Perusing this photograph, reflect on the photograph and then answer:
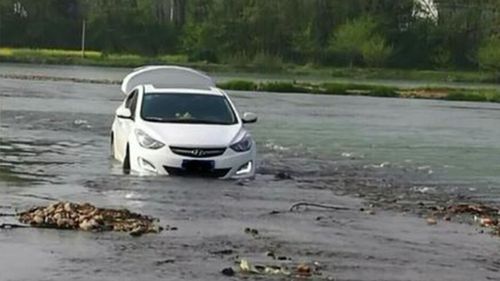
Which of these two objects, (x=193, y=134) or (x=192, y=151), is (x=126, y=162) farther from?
(x=192, y=151)

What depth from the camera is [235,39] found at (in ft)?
366

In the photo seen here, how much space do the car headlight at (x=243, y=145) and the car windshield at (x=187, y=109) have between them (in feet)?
2.23

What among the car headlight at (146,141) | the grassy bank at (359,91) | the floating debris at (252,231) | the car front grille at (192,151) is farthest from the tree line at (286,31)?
the floating debris at (252,231)

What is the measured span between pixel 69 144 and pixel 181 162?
324 inches

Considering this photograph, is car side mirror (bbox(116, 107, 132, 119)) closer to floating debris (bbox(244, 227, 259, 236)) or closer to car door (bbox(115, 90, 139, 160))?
car door (bbox(115, 90, 139, 160))

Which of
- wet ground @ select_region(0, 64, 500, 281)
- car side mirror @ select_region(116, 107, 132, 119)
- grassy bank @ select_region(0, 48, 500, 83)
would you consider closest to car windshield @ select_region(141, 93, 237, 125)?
car side mirror @ select_region(116, 107, 132, 119)

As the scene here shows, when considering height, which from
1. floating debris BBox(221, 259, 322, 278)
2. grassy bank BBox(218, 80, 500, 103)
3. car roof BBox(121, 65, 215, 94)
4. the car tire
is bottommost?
grassy bank BBox(218, 80, 500, 103)

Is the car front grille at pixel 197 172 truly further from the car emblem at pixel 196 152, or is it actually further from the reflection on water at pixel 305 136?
the reflection on water at pixel 305 136

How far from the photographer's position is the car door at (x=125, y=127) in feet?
69.7

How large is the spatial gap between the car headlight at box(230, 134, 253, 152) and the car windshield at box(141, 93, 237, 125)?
679mm

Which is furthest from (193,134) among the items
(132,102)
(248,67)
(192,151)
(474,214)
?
(248,67)

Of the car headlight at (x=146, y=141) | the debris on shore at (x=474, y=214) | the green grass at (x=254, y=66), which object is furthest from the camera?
the green grass at (x=254, y=66)

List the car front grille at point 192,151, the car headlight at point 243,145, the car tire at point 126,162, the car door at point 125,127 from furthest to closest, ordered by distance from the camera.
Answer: the car door at point 125,127 → the car tire at point 126,162 → the car headlight at point 243,145 → the car front grille at point 192,151

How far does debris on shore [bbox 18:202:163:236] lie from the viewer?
14055 mm
